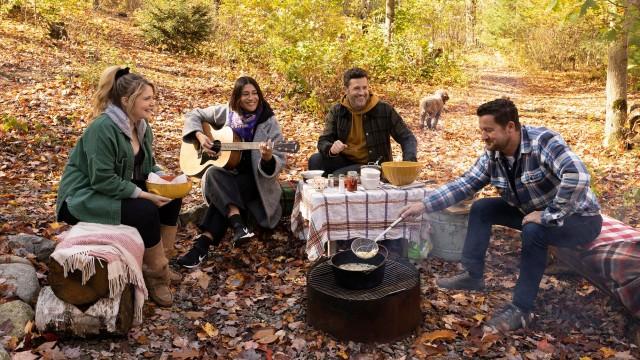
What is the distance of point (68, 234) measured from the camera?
11.9 ft

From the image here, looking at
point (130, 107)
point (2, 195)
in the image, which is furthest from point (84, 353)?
point (2, 195)

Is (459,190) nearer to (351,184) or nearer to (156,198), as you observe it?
(351,184)

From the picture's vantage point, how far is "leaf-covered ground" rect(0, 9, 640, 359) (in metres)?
3.51

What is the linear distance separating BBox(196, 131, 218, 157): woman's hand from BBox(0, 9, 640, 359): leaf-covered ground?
0.93 meters

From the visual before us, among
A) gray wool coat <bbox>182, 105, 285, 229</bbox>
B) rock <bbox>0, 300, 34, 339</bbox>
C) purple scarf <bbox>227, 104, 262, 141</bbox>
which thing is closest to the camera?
rock <bbox>0, 300, 34, 339</bbox>

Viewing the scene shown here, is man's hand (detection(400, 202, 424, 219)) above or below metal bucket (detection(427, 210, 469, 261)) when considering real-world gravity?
above

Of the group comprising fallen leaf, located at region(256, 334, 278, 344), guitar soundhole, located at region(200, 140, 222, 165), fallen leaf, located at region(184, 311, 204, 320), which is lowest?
fallen leaf, located at region(256, 334, 278, 344)

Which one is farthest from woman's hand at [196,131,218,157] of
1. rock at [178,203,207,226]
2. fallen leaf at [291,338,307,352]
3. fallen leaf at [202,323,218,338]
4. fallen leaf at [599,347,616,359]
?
fallen leaf at [599,347,616,359]

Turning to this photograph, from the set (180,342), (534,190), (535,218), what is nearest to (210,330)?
(180,342)

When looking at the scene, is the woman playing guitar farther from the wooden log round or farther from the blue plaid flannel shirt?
the blue plaid flannel shirt

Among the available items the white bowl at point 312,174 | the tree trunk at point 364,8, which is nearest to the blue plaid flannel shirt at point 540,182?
the white bowl at point 312,174

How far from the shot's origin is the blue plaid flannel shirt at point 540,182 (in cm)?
349

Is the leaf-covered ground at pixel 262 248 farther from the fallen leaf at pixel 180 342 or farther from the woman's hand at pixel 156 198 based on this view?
the woman's hand at pixel 156 198

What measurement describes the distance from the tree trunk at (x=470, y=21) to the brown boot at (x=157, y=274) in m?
23.4
